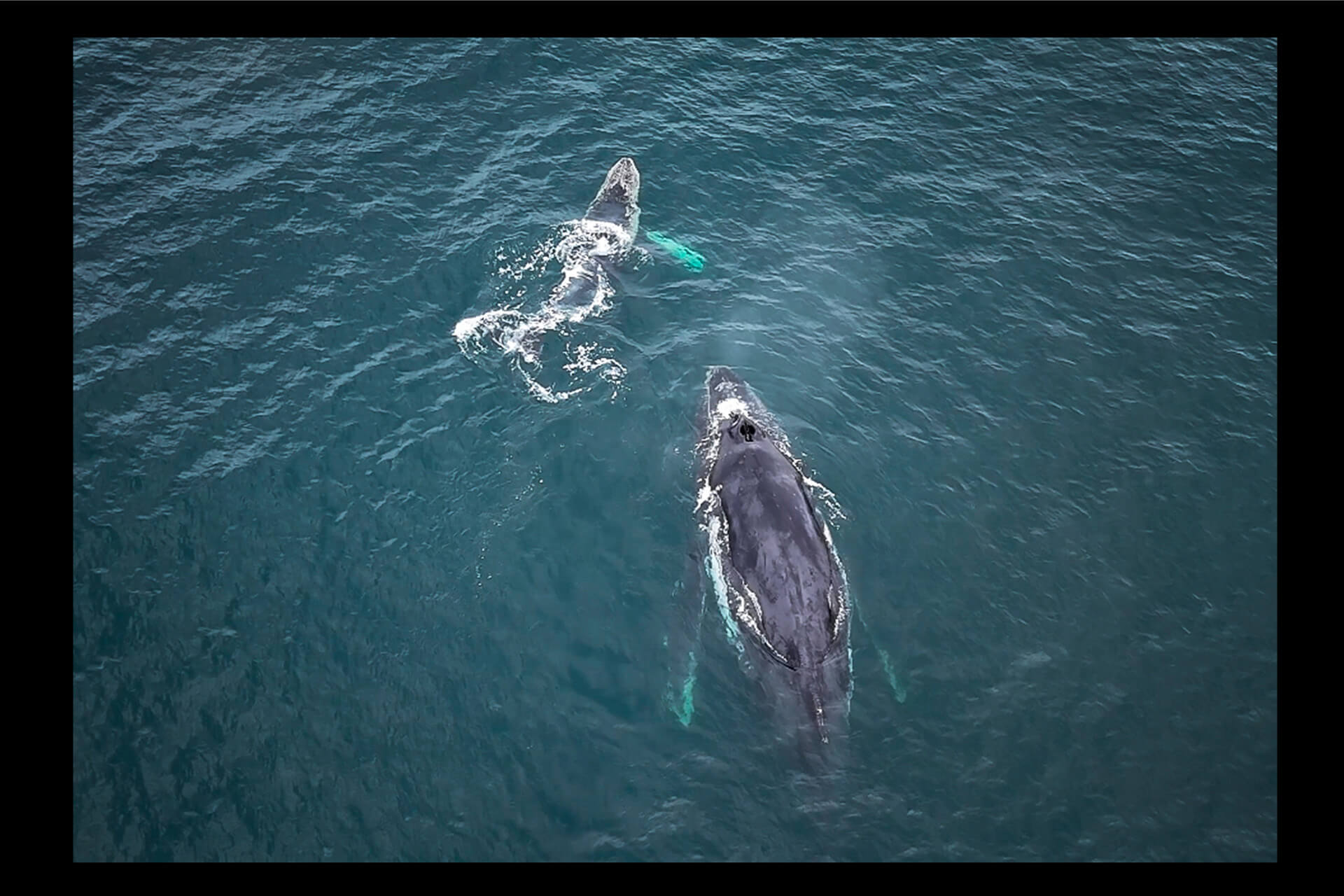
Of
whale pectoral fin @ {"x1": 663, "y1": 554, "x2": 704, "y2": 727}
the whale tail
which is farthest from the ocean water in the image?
the whale tail

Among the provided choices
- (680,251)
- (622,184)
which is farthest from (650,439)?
(622,184)

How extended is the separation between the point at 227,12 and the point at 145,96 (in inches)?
298

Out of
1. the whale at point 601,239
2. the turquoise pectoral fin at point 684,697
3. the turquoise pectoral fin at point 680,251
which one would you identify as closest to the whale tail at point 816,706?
the turquoise pectoral fin at point 684,697

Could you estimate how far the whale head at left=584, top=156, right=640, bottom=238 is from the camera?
139 ft

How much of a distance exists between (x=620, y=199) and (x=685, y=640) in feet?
72.0

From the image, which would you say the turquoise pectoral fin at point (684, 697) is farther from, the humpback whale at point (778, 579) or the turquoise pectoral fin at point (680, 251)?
the turquoise pectoral fin at point (680, 251)

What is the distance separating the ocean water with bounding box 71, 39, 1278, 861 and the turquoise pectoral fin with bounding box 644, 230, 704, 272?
19.8 inches

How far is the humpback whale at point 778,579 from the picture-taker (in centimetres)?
2870

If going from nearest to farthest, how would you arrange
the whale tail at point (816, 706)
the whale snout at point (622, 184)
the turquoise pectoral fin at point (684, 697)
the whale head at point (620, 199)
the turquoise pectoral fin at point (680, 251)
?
the whale tail at point (816, 706), the turquoise pectoral fin at point (684, 697), the turquoise pectoral fin at point (680, 251), the whale head at point (620, 199), the whale snout at point (622, 184)

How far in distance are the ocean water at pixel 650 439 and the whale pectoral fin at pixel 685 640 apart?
29 cm

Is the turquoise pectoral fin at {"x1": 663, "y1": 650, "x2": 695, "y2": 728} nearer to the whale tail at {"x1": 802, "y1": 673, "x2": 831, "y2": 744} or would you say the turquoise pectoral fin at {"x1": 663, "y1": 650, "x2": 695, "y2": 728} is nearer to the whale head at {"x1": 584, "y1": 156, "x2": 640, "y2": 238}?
the whale tail at {"x1": 802, "y1": 673, "x2": 831, "y2": 744}
